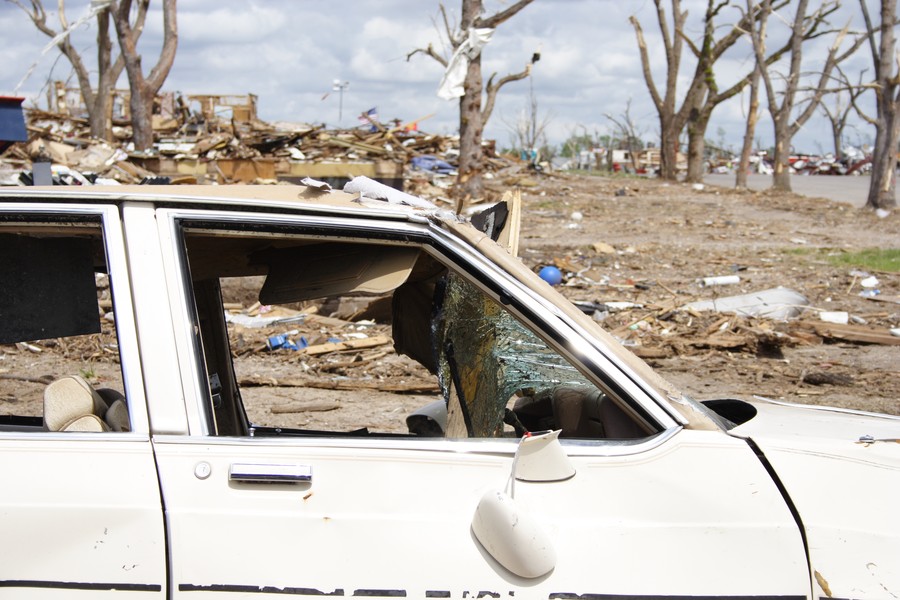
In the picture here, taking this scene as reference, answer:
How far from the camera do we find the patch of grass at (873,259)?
1175 centimetres

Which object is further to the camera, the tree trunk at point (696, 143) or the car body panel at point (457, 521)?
the tree trunk at point (696, 143)

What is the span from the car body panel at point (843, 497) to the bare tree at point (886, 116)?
18366mm

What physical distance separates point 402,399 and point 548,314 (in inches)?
182

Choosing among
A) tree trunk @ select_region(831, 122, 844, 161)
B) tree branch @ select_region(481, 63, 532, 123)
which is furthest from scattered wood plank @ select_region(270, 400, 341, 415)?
tree trunk @ select_region(831, 122, 844, 161)

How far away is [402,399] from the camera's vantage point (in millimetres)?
6656

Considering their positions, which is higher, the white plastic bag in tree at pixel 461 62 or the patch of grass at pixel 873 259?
the white plastic bag in tree at pixel 461 62

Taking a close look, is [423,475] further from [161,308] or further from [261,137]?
[261,137]

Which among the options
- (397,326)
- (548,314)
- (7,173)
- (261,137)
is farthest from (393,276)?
(261,137)

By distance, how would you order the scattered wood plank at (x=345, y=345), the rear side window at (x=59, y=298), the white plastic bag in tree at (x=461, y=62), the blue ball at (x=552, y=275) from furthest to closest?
the white plastic bag in tree at (x=461, y=62)
the blue ball at (x=552, y=275)
the scattered wood plank at (x=345, y=345)
the rear side window at (x=59, y=298)

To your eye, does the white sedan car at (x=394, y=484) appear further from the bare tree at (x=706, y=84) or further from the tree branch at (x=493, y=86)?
the bare tree at (x=706, y=84)

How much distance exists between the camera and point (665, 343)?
8.19 meters

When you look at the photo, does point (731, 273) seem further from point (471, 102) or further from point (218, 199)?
point (218, 199)

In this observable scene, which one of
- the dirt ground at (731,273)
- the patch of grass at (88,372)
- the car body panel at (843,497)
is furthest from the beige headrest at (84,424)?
the dirt ground at (731,273)

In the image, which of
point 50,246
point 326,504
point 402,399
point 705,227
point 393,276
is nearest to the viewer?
point 326,504
